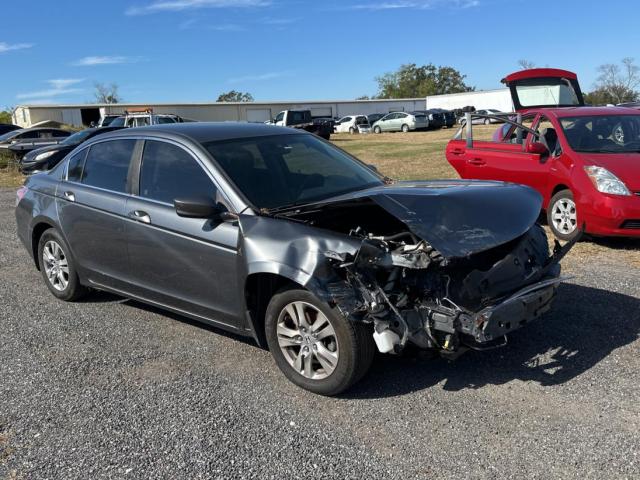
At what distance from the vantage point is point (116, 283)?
16.5 ft

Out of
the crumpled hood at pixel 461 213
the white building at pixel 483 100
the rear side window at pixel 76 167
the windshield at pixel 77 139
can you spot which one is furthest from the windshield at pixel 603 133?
the white building at pixel 483 100

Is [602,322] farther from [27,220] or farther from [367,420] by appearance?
[27,220]

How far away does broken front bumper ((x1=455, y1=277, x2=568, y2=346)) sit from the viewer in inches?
133

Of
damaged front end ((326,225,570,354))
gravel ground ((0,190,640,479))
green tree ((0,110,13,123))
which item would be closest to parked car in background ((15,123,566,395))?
damaged front end ((326,225,570,354))

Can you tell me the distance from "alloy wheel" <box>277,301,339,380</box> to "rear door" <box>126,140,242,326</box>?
1.32ft

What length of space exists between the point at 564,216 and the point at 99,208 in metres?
5.39

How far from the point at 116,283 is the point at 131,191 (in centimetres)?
81

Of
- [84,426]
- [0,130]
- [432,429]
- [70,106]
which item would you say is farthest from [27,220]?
[70,106]

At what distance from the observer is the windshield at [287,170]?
14.2 feet

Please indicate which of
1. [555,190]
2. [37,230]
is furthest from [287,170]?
[555,190]

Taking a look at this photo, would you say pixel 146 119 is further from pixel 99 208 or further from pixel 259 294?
pixel 259 294

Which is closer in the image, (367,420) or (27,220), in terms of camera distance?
(367,420)

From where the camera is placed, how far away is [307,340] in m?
3.75

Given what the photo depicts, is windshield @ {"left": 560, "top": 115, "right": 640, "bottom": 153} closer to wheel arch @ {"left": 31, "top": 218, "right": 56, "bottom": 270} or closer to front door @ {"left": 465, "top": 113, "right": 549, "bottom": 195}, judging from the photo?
front door @ {"left": 465, "top": 113, "right": 549, "bottom": 195}
